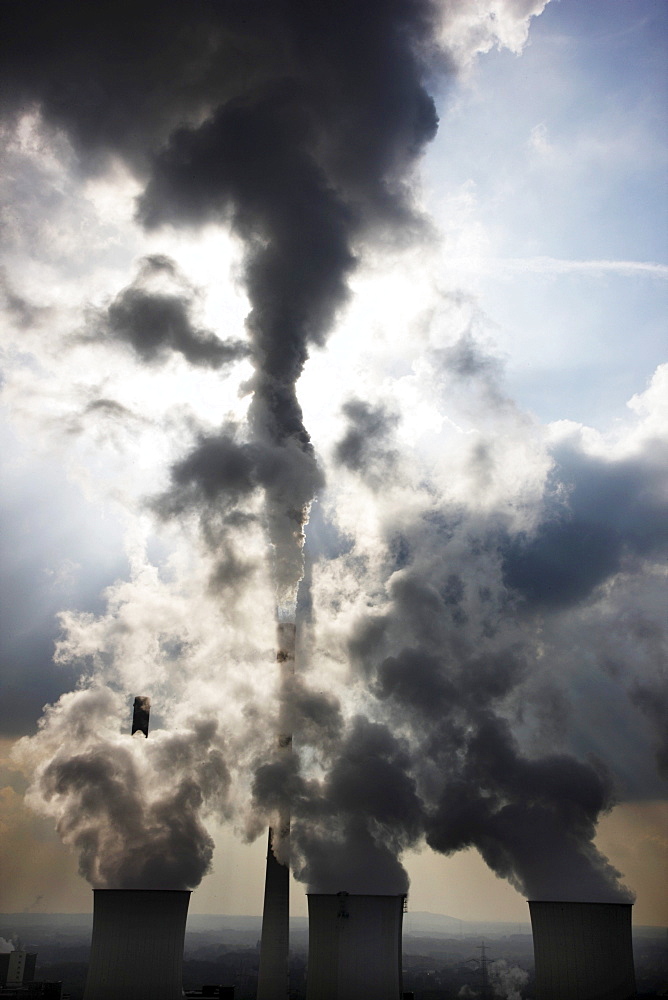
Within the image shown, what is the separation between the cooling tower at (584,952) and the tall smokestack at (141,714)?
22.3 metres

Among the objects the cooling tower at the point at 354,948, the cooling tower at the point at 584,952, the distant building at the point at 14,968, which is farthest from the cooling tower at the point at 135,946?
the distant building at the point at 14,968

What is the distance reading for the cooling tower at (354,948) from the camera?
1223 inches

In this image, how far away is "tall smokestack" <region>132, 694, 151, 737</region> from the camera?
4062 centimetres

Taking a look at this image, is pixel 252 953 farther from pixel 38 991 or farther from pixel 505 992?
pixel 38 991

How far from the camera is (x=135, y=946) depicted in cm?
2981

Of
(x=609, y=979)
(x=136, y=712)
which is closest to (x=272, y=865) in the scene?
(x=136, y=712)

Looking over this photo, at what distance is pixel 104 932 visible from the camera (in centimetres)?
2994

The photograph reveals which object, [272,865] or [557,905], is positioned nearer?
[557,905]

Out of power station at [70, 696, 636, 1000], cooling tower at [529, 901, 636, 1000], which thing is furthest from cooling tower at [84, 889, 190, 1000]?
cooling tower at [529, 901, 636, 1000]

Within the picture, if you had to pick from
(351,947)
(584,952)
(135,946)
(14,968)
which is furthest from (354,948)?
(14,968)

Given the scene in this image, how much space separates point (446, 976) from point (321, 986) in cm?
6835

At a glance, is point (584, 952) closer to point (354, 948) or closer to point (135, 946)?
point (354, 948)

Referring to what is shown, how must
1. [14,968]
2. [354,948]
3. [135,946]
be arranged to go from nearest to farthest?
[135,946] → [354,948] → [14,968]

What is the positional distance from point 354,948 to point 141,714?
16.6 m
